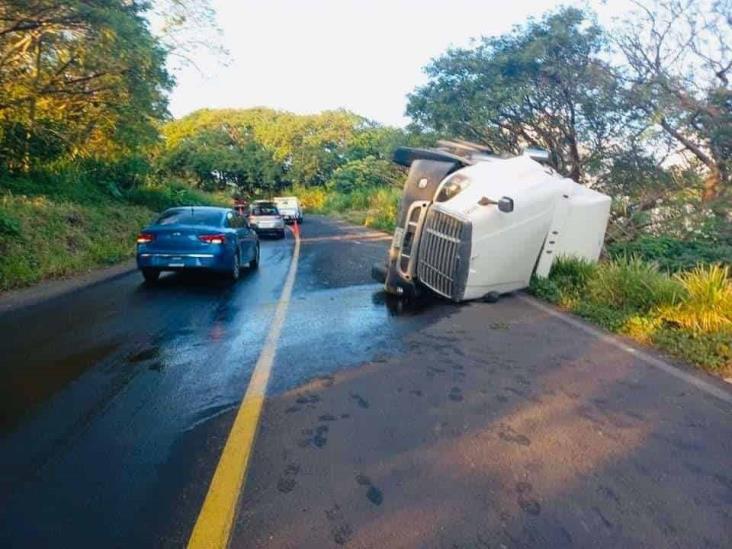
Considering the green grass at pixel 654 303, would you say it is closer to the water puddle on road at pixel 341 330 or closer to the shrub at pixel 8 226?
the water puddle on road at pixel 341 330

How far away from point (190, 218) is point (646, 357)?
8.55 meters

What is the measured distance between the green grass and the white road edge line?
25 centimetres

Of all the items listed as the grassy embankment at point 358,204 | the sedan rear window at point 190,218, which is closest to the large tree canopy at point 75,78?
the sedan rear window at point 190,218

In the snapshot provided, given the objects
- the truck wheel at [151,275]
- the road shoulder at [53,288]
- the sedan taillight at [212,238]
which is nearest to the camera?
the road shoulder at [53,288]

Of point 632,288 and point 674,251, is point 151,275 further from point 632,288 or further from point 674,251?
point 674,251

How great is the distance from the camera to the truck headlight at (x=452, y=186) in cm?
847

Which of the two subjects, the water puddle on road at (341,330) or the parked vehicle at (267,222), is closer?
the water puddle on road at (341,330)

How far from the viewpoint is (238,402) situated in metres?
4.53

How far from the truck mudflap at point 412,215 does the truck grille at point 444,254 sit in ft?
0.75

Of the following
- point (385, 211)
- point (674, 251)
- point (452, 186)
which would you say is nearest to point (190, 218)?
point (452, 186)

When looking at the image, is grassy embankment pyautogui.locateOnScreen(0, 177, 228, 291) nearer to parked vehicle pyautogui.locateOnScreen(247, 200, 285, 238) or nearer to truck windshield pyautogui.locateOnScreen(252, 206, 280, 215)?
parked vehicle pyautogui.locateOnScreen(247, 200, 285, 238)

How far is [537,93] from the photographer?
680 inches

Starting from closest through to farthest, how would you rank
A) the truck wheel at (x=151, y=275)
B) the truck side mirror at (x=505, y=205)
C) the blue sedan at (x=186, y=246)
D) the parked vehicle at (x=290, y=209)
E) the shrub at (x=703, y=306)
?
the shrub at (x=703, y=306), the truck side mirror at (x=505, y=205), the blue sedan at (x=186, y=246), the truck wheel at (x=151, y=275), the parked vehicle at (x=290, y=209)

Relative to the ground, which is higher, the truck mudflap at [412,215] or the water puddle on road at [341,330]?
the truck mudflap at [412,215]
